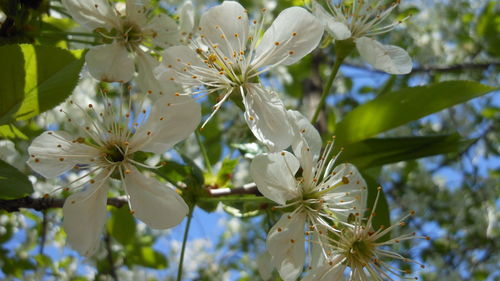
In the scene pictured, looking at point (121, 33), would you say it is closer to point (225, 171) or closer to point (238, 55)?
point (238, 55)

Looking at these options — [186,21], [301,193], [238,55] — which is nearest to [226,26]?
[238,55]

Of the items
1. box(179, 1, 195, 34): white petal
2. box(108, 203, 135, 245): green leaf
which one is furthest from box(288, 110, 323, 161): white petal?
box(108, 203, 135, 245): green leaf

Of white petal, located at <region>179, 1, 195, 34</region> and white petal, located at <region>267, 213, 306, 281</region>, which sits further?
white petal, located at <region>179, 1, 195, 34</region>

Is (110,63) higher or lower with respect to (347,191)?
higher

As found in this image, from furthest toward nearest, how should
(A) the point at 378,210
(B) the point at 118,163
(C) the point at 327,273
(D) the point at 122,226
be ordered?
(D) the point at 122,226, (A) the point at 378,210, (B) the point at 118,163, (C) the point at 327,273

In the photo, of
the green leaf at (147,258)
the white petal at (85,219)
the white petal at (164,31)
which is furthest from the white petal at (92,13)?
the green leaf at (147,258)

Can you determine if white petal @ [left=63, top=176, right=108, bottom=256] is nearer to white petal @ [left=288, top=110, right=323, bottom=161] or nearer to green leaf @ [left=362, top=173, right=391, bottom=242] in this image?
white petal @ [left=288, top=110, right=323, bottom=161]
